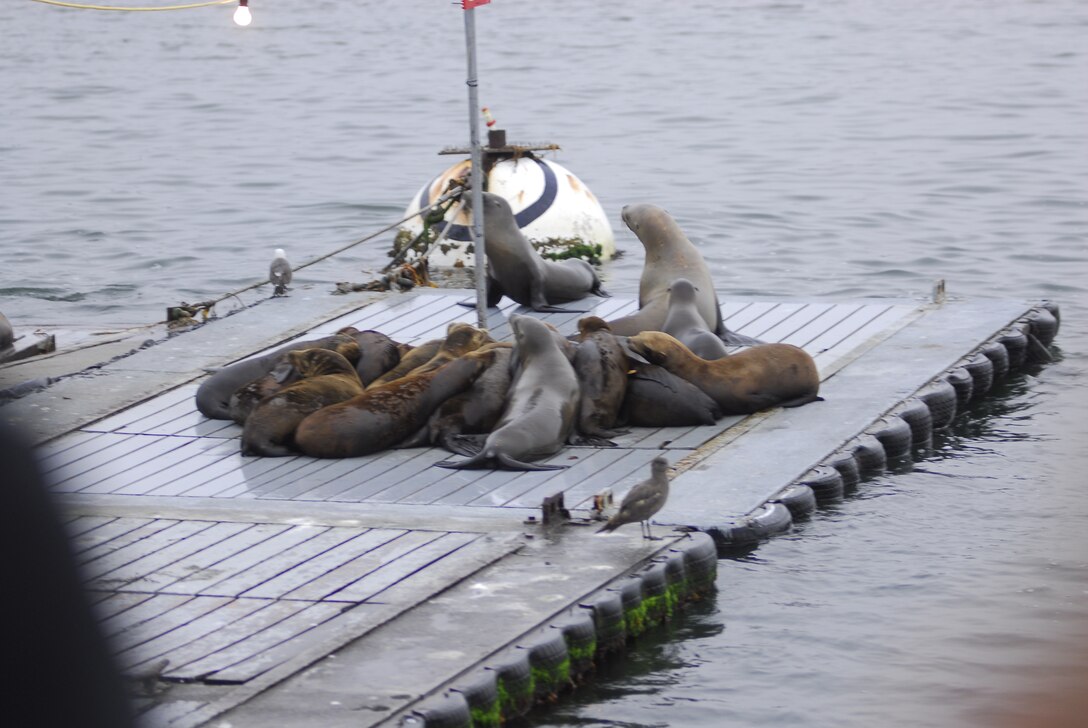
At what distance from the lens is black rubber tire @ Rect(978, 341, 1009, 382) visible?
10.2 m

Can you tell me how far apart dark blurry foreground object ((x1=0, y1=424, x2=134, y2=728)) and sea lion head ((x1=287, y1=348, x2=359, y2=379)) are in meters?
6.99

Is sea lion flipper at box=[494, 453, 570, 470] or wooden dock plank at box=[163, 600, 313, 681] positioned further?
sea lion flipper at box=[494, 453, 570, 470]

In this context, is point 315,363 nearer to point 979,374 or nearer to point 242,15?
point 242,15

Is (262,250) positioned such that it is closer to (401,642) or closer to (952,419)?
(952,419)

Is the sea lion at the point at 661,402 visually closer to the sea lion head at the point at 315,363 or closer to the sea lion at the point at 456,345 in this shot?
the sea lion at the point at 456,345

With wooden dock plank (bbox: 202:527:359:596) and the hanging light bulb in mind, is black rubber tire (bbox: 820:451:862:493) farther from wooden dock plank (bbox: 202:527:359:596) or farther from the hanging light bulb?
the hanging light bulb

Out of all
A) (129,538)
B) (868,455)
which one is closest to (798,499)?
(868,455)

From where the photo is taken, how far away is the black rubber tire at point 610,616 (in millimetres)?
5754

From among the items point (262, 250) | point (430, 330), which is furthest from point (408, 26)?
point (430, 330)

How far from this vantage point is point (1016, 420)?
979cm

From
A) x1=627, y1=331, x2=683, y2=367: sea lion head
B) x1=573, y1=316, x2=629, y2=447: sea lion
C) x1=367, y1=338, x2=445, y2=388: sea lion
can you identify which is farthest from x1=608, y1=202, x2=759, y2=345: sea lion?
x1=367, y1=338, x2=445, y2=388: sea lion

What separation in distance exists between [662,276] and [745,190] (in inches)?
506

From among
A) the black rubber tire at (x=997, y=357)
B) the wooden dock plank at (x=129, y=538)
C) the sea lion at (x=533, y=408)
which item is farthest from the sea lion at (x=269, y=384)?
the black rubber tire at (x=997, y=357)

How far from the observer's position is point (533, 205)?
14023 mm
